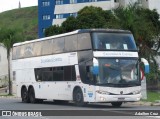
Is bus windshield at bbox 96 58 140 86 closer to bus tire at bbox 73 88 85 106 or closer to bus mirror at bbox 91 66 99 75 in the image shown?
bus mirror at bbox 91 66 99 75

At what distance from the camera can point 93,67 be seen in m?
25.7

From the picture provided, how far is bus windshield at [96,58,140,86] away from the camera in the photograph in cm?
2619

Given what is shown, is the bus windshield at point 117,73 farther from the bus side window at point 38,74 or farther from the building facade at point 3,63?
the building facade at point 3,63

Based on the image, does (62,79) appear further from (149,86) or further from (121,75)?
(149,86)

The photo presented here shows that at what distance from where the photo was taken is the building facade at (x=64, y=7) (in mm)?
86938

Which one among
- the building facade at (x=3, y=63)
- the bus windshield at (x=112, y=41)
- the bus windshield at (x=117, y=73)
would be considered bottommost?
the bus windshield at (x=117, y=73)

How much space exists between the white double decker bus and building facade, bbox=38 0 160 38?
53574mm

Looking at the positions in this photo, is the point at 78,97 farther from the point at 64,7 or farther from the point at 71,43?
the point at 64,7

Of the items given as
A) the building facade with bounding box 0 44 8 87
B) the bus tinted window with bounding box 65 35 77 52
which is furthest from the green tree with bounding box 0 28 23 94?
the bus tinted window with bounding box 65 35 77 52

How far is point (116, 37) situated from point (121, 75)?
231 cm

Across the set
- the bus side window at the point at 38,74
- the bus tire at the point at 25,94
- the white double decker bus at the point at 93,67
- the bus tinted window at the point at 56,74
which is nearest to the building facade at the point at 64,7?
the bus tire at the point at 25,94

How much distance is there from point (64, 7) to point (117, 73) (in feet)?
216

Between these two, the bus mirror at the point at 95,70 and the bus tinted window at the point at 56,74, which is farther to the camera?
the bus tinted window at the point at 56,74

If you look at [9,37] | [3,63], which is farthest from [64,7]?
[9,37]
